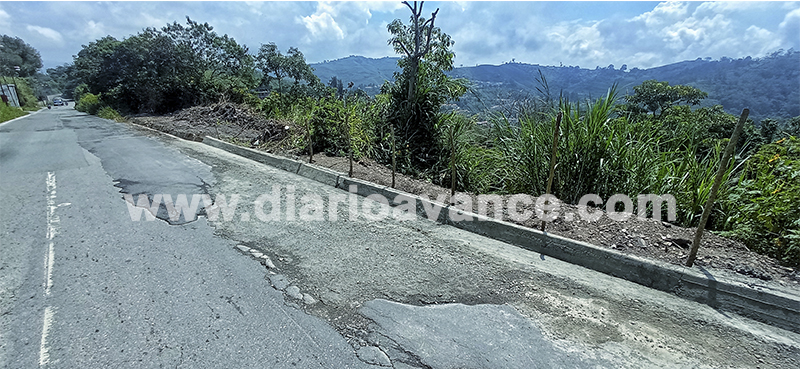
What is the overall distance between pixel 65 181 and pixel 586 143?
8.04m

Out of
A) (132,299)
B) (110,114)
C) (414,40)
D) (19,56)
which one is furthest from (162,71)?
(19,56)

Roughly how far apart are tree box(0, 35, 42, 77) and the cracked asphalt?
252ft

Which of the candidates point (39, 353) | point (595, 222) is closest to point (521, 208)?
point (595, 222)

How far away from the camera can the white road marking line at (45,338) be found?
2050mm

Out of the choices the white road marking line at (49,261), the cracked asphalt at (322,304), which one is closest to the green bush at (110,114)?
the white road marking line at (49,261)

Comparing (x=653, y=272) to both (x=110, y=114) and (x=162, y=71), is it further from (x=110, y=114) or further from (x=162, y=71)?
(x=110, y=114)

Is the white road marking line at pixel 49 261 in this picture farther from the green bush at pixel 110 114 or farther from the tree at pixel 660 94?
the tree at pixel 660 94

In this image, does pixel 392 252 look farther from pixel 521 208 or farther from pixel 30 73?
pixel 30 73

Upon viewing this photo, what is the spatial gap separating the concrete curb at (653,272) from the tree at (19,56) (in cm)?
7918

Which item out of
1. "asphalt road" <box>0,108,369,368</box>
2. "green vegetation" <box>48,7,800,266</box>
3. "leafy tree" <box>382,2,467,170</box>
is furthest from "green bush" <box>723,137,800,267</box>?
"leafy tree" <box>382,2,467,170</box>

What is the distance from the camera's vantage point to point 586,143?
14.0 ft

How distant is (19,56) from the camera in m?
62.4

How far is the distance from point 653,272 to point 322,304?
2787 mm

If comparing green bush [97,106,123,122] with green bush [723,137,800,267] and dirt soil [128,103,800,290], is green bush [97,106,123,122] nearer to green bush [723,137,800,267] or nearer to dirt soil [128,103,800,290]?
dirt soil [128,103,800,290]
